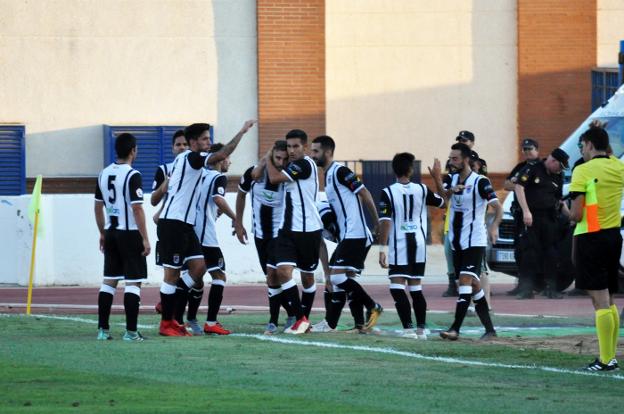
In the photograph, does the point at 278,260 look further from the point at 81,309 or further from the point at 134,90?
the point at 134,90

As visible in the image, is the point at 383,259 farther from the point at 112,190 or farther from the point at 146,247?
the point at 112,190

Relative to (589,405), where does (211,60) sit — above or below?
above

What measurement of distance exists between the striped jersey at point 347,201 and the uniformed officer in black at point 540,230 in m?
5.90

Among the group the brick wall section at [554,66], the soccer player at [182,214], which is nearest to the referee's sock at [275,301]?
the soccer player at [182,214]

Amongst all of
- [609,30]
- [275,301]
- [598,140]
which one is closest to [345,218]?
[275,301]

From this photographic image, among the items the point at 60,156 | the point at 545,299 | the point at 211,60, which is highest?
the point at 211,60

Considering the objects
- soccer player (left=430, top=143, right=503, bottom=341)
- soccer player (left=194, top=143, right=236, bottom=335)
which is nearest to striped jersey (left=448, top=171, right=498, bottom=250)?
soccer player (left=430, top=143, right=503, bottom=341)

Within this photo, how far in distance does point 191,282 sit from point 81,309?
4.81 metres

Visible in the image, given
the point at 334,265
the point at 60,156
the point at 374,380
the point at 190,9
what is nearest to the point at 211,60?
the point at 190,9

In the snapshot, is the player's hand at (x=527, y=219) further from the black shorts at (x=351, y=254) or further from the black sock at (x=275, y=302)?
the black sock at (x=275, y=302)

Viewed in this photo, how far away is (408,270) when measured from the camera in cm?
1525

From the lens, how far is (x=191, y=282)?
1534 cm

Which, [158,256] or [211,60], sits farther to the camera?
[211,60]

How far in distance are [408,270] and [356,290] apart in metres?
0.82
